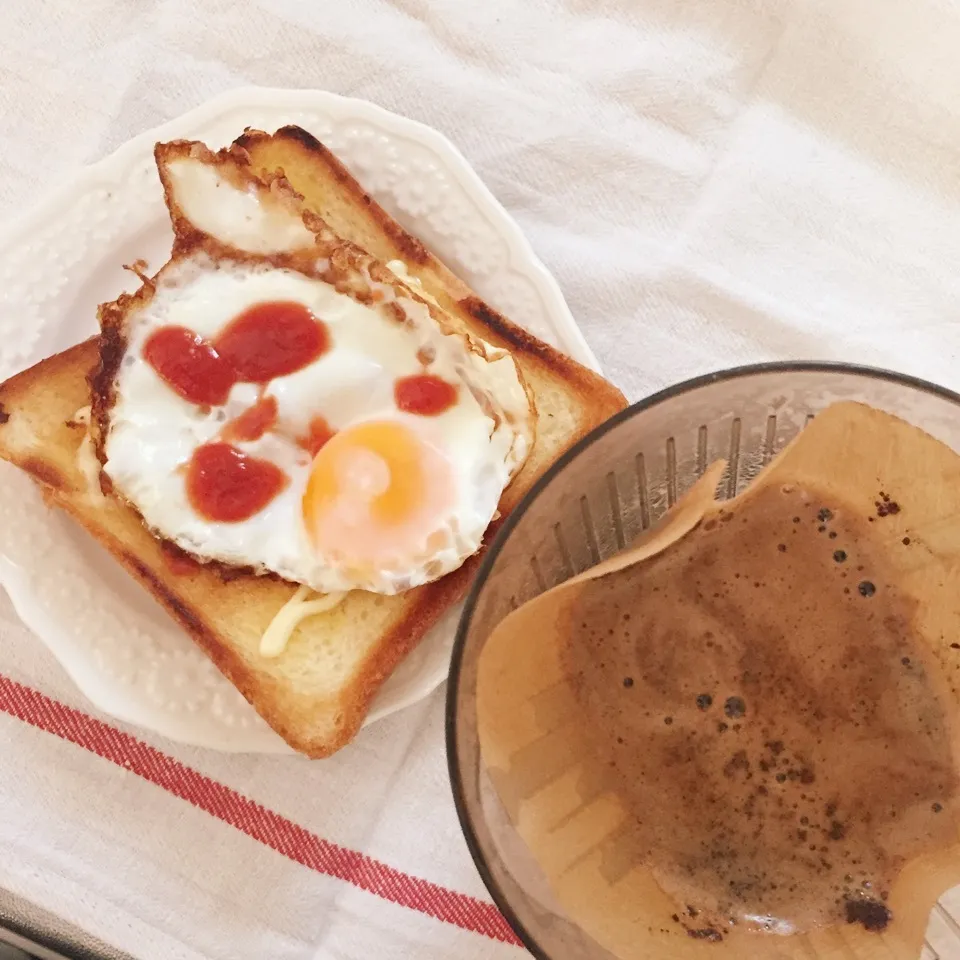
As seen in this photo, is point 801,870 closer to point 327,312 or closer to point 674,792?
point 674,792

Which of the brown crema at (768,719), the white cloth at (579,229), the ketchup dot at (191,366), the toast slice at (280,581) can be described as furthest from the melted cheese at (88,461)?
the brown crema at (768,719)

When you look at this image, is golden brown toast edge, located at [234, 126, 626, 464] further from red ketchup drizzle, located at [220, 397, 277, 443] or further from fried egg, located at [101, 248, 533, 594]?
red ketchup drizzle, located at [220, 397, 277, 443]

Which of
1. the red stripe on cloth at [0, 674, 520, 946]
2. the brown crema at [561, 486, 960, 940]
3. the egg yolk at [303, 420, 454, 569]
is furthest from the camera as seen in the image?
Result: the red stripe on cloth at [0, 674, 520, 946]

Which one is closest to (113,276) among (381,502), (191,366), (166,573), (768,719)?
(191,366)

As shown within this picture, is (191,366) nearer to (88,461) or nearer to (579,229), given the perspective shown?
(88,461)

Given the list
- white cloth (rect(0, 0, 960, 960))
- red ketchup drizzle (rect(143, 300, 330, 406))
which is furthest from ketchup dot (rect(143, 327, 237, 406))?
white cloth (rect(0, 0, 960, 960))

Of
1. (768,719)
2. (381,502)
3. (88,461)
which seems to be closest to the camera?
(768,719)

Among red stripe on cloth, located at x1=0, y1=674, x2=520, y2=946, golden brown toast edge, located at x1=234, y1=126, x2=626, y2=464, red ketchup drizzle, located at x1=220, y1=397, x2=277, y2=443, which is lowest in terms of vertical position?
red stripe on cloth, located at x1=0, y1=674, x2=520, y2=946
